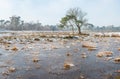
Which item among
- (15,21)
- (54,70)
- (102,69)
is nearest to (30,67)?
(54,70)

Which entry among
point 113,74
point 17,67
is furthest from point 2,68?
point 113,74

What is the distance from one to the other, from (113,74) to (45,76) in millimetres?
4238

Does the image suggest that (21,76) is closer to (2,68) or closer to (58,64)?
(2,68)

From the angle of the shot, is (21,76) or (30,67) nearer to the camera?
(21,76)

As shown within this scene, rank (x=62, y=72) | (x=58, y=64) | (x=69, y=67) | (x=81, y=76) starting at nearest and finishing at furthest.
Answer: (x=81, y=76)
(x=62, y=72)
(x=69, y=67)
(x=58, y=64)

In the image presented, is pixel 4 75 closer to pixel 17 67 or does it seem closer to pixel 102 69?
pixel 17 67

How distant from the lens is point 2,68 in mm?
17875

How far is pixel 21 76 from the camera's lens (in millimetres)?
15062

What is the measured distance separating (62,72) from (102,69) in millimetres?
2875

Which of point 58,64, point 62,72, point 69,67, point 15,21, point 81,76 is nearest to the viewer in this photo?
point 81,76

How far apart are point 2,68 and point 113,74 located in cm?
810

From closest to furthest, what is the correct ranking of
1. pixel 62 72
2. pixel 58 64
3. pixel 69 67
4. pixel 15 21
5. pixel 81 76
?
pixel 81 76, pixel 62 72, pixel 69 67, pixel 58 64, pixel 15 21

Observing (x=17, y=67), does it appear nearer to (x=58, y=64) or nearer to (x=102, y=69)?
(x=58, y=64)

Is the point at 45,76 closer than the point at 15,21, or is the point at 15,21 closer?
the point at 45,76
